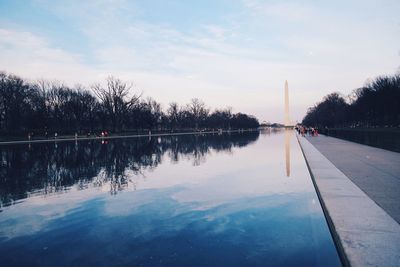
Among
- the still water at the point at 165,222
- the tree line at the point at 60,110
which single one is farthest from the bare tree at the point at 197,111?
the still water at the point at 165,222

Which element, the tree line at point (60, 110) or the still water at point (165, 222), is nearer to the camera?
the still water at point (165, 222)

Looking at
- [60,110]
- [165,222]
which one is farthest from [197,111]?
[165,222]

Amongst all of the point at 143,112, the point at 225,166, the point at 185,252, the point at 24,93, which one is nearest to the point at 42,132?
the point at 24,93

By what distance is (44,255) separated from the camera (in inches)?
193

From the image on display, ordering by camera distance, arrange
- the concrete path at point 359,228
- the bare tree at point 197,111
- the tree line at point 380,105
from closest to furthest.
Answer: the concrete path at point 359,228 < the tree line at point 380,105 < the bare tree at point 197,111

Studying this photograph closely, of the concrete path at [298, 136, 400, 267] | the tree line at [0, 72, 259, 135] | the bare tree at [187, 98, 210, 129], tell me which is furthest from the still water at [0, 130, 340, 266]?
the bare tree at [187, 98, 210, 129]

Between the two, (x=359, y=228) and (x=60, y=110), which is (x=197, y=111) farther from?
(x=359, y=228)

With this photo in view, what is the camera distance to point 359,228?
517 centimetres

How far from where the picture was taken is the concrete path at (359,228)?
13.6ft

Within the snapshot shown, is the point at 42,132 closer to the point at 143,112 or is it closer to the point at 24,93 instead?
the point at 24,93

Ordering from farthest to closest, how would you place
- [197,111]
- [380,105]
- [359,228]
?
[197,111] < [380,105] < [359,228]

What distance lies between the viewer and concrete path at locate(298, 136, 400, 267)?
4.16 m

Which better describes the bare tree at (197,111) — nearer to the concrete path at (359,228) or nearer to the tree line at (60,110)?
the tree line at (60,110)

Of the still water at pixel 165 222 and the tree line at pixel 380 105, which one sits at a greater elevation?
the tree line at pixel 380 105
